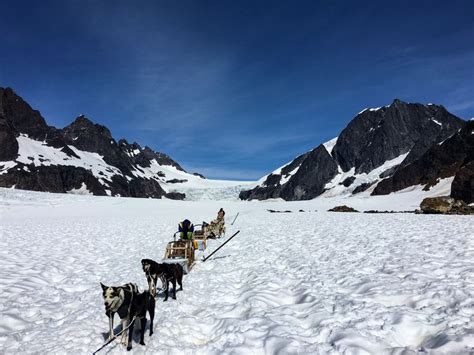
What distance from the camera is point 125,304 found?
5.62 m

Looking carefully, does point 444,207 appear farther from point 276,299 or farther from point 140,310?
point 140,310

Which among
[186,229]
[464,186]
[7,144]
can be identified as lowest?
[186,229]

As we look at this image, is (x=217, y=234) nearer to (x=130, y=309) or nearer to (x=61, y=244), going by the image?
(x=61, y=244)

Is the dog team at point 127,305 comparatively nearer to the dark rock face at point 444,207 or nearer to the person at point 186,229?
the person at point 186,229

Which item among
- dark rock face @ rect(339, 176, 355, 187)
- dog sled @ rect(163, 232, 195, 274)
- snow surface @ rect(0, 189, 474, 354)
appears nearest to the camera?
snow surface @ rect(0, 189, 474, 354)

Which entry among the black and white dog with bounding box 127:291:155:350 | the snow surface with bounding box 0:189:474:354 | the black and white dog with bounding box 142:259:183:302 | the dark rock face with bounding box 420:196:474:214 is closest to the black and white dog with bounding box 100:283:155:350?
the black and white dog with bounding box 127:291:155:350

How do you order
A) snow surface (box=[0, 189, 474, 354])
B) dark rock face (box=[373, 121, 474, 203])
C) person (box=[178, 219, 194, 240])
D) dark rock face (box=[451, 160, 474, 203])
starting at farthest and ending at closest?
dark rock face (box=[373, 121, 474, 203])
dark rock face (box=[451, 160, 474, 203])
person (box=[178, 219, 194, 240])
snow surface (box=[0, 189, 474, 354])

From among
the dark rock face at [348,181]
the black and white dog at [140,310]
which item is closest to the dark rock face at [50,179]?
the dark rock face at [348,181]

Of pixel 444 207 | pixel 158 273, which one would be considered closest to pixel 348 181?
pixel 444 207

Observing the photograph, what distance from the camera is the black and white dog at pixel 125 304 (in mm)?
5410

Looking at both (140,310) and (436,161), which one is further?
(436,161)

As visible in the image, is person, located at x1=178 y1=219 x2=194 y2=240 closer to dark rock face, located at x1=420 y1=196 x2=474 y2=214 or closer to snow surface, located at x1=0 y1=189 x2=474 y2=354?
snow surface, located at x1=0 y1=189 x2=474 y2=354

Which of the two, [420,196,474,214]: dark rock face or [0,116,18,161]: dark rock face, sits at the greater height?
[0,116,18,161]: dark rock face

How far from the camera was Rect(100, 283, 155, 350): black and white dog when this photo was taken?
5.41 metres
